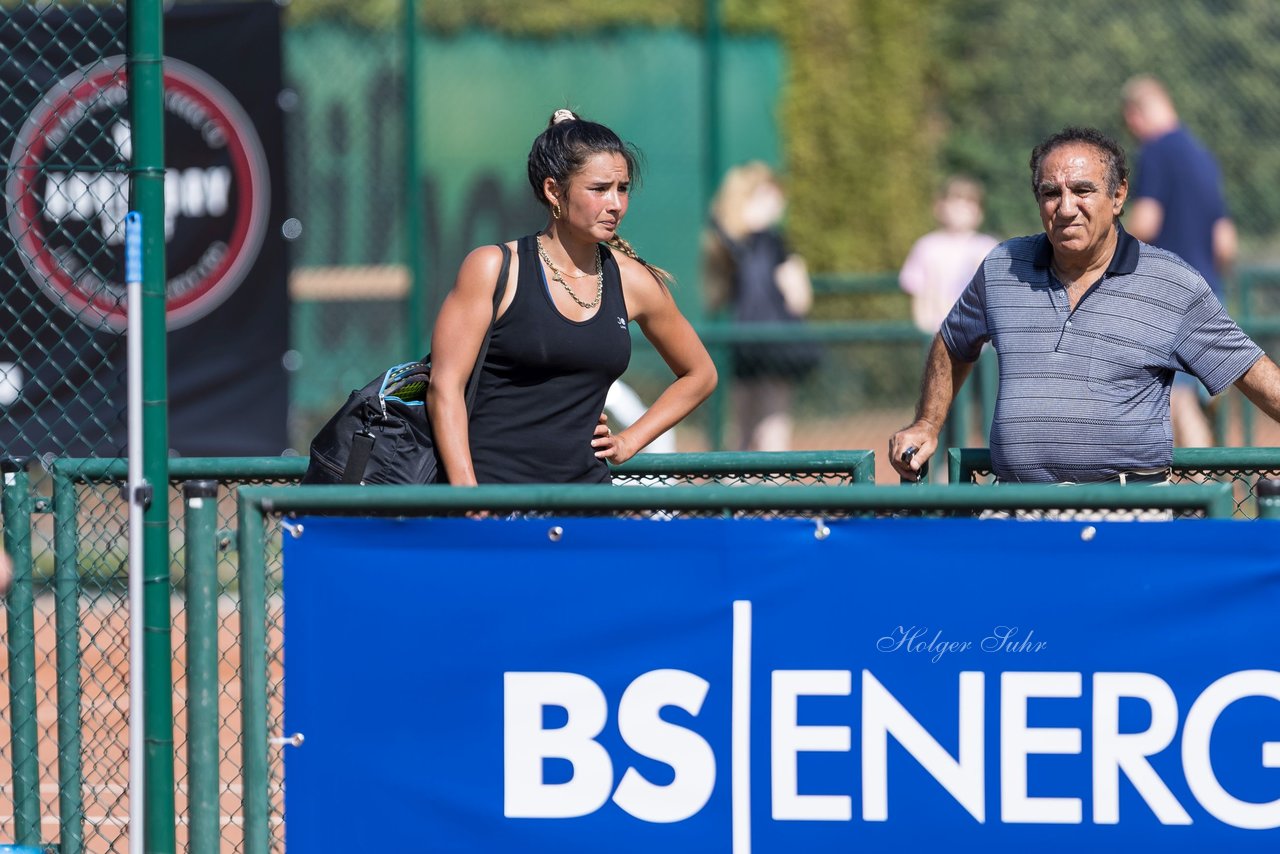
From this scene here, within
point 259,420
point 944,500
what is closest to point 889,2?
point 259,420

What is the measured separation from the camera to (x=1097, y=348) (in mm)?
4668

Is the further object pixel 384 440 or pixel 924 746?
pixel 384 440

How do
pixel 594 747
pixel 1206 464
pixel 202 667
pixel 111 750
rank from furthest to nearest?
pixel 111 750, pixel 1206 464, pixel 202 667, pixel 594 747

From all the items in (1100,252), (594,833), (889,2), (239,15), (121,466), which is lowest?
(594,833)

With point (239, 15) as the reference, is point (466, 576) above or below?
below

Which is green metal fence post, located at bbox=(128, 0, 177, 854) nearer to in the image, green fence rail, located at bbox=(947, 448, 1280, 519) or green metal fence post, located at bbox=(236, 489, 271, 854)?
green metal fence post, located at bbox=(236, 489, 271, 854)

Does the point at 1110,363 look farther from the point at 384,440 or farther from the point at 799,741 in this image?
the point at 384,440

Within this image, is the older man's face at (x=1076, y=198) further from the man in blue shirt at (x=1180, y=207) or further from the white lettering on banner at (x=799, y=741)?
the man in blue shirt at (x=1180, y=207)

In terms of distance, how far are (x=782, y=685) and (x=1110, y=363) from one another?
4.75 feet

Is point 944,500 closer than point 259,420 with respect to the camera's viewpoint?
Yes

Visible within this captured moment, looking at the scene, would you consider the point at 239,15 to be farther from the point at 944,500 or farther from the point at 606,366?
the point at 944,500

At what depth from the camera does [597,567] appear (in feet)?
12.6

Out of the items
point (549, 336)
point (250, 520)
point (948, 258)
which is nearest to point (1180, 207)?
point (948, 258)

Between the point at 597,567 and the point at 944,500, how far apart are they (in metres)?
0.75
